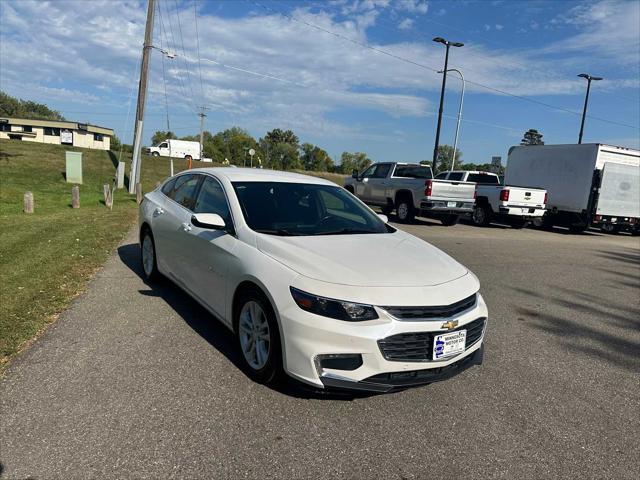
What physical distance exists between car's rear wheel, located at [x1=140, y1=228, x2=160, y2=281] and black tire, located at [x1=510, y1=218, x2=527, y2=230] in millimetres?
14907

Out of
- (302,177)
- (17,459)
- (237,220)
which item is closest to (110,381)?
(17,459)

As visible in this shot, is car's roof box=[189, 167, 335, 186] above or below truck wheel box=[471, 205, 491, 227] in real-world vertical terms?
above

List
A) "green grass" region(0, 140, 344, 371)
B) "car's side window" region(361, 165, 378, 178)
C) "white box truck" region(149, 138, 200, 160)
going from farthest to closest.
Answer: "white box truck" region(149, 138, 200, 160) → "car's side window" region(361, 165, 378, 178) → "green grass" region(0, 140, 344, 371)

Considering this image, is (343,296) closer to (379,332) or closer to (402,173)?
(379,332)

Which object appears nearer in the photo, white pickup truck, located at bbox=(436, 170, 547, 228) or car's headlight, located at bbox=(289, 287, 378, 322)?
car's headlight, located at bbox=(289, 287, 378, 322)

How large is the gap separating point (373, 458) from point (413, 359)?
0.65 m

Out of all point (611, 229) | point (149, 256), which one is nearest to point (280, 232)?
point (149, 256)

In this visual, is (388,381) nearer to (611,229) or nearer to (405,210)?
(405,210)

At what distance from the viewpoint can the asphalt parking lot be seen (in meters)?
2.65

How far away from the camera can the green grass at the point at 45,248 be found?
461 cm

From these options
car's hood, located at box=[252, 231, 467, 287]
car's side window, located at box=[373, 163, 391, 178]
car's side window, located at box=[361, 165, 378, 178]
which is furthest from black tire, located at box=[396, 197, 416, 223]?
car's hood, located at box=[252, 231, 467, 287]

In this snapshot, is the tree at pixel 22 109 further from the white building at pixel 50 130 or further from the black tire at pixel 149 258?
the black tire at pixel 149 258

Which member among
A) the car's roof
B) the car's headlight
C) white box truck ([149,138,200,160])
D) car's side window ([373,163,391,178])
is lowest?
the car's headlight

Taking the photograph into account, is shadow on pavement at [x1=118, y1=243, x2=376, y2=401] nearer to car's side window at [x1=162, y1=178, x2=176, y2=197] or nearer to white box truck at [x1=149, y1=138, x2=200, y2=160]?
car's side window at [x1=162, y1=178, x2=176, y2=197]
